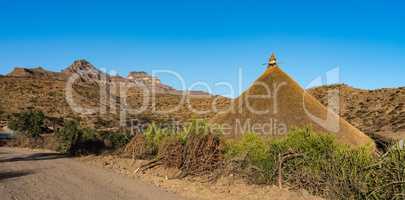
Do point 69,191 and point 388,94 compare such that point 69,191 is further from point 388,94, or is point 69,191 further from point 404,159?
point 388,94

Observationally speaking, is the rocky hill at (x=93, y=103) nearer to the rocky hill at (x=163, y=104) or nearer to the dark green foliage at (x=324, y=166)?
the rocky hill at (x=163, y=104)

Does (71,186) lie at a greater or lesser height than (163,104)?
lesser

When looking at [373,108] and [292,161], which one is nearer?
[292,161]

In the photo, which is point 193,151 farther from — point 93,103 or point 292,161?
point 93,103

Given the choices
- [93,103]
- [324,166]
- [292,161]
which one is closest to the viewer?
[324,166]

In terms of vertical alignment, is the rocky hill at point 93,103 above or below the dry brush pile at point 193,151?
above

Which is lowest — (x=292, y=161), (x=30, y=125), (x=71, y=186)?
(x=71, y=186)

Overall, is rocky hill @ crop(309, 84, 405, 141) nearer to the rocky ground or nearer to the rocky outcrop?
the rocky ground

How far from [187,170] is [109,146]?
9210 mm

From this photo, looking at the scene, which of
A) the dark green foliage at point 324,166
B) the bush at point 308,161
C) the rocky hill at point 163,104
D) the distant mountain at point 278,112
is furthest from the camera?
the rocky hill at point 163,104

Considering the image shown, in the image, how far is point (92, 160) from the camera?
15086 mm

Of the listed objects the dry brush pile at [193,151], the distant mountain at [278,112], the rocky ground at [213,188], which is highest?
the distant mountain at [278,112]

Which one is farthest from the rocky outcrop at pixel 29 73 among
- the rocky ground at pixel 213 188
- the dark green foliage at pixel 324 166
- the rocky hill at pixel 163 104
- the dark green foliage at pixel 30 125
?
the dark green foliage at pixel 324 166

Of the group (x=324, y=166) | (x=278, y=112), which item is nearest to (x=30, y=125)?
(x=278, y=112)
